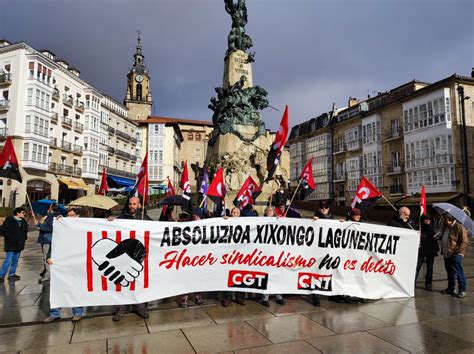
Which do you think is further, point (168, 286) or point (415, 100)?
point (415, 100)

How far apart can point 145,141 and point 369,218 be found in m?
50.2

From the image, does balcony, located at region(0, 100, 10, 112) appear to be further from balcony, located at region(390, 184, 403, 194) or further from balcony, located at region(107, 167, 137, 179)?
balcony, located at region(390, 184, 403, 194)

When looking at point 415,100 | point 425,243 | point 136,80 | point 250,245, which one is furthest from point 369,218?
point 136,80

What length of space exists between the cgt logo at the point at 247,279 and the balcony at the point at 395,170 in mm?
39491

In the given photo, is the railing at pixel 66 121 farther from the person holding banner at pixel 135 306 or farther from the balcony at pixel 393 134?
the person holding banner at pixel 135 306

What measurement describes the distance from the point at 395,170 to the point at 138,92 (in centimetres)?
5850

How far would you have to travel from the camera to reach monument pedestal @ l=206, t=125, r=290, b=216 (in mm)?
15562

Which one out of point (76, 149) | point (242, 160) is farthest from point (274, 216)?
point (76, 149)

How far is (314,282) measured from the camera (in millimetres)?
6109

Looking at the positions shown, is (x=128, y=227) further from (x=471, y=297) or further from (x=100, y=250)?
(x=471, y=297)

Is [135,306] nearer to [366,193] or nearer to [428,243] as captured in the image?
[366,193]

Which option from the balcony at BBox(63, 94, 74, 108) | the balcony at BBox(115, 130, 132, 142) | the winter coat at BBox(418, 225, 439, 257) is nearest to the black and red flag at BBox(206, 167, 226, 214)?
the winter coat at BBox(418, 225, 439, 257)

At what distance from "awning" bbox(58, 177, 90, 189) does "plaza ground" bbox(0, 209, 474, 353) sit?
40.5 m

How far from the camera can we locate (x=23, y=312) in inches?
Result: 221
